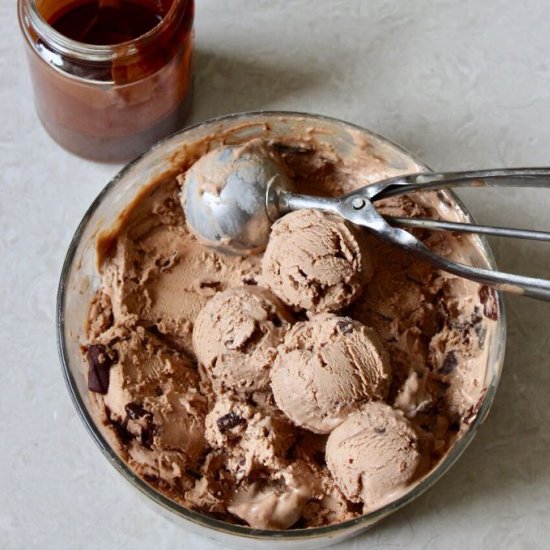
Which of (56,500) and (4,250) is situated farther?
(4,250)

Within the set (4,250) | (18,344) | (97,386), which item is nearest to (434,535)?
(97,386)

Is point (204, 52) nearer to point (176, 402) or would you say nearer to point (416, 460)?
point (176, 402)

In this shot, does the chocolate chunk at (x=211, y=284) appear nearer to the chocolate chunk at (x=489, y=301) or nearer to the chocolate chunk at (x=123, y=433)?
the chocolate chunk at (x=123, y=433)

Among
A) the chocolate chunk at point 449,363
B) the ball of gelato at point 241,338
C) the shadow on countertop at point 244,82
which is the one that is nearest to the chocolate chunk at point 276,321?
the ball of gelato at point 241,338

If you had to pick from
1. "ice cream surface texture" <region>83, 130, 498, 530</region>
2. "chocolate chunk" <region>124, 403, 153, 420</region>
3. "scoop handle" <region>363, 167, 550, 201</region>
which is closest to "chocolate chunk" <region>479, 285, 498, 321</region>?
"ice cream surface texture" <region>83, 130, 498, 530</region>

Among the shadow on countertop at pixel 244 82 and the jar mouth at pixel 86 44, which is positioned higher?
the jar mouth at pixel 86 44
